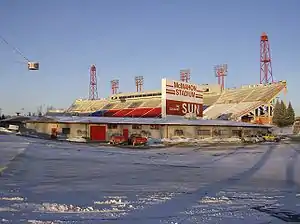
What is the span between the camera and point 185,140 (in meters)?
51.8

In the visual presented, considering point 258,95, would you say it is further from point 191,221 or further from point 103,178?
point 191,221

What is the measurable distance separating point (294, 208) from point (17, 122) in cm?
6627

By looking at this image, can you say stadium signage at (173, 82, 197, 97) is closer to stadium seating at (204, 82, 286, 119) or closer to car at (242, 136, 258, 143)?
car at (242, 136, 258, 143)

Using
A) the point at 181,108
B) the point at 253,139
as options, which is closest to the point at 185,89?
Result: the point at 181,108

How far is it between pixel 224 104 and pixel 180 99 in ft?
142

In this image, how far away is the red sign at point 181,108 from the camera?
175ft

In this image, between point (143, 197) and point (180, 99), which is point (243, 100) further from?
point (143, 197)

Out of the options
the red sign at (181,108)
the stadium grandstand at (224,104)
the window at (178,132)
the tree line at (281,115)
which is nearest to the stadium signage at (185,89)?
the red sign at (181,108)

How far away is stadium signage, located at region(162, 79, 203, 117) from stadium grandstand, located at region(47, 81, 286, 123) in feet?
72.1

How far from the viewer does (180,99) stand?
55.2m

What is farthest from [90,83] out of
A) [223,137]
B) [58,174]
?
[58,174]

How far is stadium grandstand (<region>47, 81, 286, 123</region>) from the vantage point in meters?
83.2

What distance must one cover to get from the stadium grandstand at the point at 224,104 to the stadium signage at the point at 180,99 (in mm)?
21980

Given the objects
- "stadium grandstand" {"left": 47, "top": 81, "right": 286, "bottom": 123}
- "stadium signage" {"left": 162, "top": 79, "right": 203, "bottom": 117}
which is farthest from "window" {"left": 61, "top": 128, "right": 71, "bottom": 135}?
"stadium grandstand" {"left": 47, "top": 81, "right": 286, "bottom": 123}
